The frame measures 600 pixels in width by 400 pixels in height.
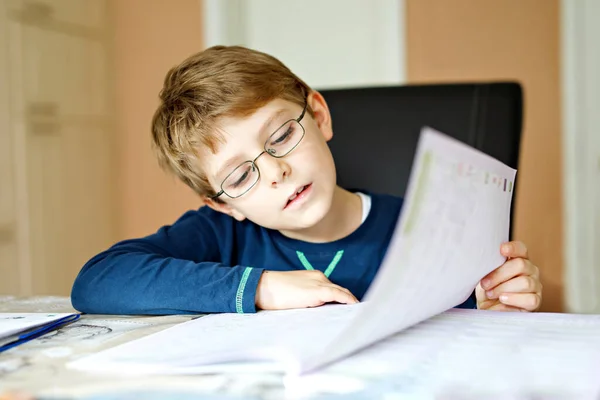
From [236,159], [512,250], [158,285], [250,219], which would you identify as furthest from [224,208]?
[512,250]

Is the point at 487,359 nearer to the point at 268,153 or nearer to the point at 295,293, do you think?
the point at 295,293

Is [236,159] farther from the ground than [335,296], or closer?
farther from the ground

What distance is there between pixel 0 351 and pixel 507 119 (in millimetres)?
983

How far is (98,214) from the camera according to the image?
3057 mm

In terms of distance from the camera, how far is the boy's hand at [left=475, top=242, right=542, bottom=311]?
0.80 metres

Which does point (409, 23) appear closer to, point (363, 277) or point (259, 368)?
point (363, 277)

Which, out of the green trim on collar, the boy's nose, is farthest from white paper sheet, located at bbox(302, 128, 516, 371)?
the green trim on collar

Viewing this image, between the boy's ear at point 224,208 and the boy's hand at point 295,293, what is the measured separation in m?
0.32

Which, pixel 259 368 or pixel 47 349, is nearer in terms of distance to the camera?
pixel 259 368

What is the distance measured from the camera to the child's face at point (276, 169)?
987mm

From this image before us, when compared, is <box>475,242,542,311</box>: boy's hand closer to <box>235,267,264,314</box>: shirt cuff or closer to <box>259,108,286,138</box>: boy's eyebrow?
<box>235,267,264,314</box>: shirt cuff

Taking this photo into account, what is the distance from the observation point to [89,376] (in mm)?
540

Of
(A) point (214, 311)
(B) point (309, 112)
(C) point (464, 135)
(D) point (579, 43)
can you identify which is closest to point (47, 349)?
(A) point (214, 311)

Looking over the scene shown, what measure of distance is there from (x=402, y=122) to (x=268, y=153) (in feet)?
1.54
